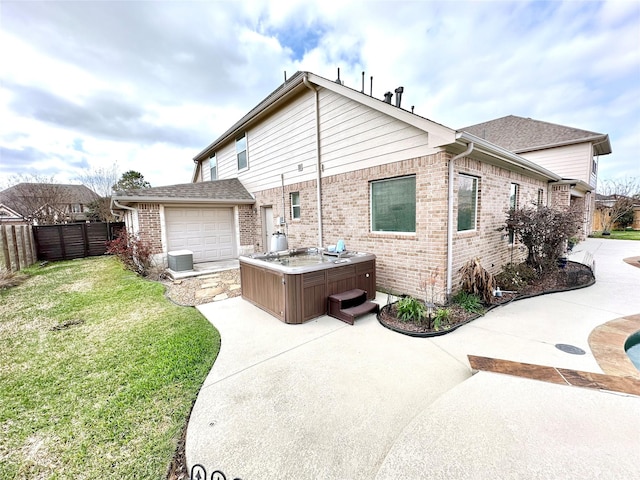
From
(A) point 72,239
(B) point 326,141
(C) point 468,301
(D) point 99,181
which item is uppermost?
(D) point 99,181

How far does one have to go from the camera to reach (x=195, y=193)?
935cm

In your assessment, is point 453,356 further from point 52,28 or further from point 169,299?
point 52,28

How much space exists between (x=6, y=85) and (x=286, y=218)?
389 inches

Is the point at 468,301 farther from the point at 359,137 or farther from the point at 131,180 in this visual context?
the point at 131,180

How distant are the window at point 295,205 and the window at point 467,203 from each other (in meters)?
4.67

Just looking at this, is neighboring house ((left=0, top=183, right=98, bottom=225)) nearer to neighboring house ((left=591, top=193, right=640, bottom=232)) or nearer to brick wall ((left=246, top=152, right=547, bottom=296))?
brick wall ((left=246, top=152, right=547, bottom=296))

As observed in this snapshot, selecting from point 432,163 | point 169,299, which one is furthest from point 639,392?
point 169,299

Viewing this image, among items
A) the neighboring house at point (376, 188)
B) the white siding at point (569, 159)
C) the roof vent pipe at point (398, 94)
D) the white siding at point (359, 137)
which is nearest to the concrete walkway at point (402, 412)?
the neighboring house at point (376, 188)

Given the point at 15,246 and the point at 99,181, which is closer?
the point at 15,246

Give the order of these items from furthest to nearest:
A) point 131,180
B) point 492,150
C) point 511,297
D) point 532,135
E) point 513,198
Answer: point 131,180
point 532,135
point 513,198
point 511,297
point 492,150

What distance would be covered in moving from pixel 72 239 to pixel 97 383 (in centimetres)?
1236

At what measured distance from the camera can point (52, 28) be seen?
5.88m

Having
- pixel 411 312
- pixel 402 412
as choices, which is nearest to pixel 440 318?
pixel 411 312

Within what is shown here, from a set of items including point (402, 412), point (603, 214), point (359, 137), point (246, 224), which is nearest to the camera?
point (402, 412)
